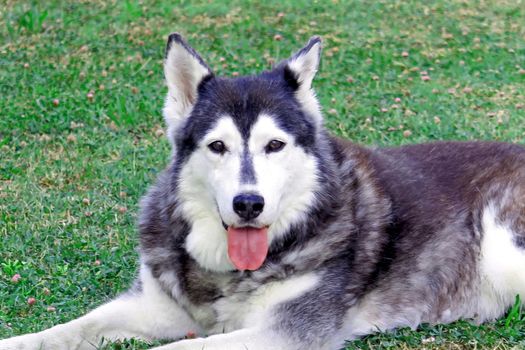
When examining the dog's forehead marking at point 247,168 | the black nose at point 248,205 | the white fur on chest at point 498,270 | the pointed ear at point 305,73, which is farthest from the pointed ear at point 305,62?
the white fur on chest at point 498,270

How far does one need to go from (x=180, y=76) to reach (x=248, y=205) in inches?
38.4

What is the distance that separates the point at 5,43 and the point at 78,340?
7.02m

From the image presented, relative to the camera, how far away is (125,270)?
618cm

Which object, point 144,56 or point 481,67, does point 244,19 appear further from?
point 481,67

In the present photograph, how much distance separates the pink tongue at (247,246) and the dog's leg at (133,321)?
1.73 feet

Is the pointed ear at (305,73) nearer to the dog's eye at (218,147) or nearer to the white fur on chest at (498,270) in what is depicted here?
the dog's eye at (218,147)

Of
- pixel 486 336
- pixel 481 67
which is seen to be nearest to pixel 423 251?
pixel 486 336

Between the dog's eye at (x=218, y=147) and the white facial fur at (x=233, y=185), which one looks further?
the dog's eye at (x=218, y=147)

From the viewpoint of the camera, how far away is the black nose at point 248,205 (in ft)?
15.2

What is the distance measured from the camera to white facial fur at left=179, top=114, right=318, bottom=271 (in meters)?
4.74

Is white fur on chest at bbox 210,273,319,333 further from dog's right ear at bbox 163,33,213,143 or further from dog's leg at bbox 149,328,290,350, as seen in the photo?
dog's right ear at bbox 163,33,213,143

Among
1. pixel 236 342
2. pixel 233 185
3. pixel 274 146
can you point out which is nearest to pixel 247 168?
pixel 233 185

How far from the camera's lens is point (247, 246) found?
495 cm

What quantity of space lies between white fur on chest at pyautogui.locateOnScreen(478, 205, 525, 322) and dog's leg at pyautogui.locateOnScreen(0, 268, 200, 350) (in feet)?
5.77
